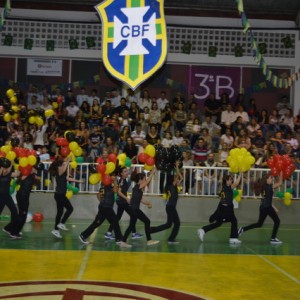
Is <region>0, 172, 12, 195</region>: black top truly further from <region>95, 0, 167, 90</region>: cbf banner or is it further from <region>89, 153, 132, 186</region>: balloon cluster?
<region>95, 0, 167, 90</region>: cbf banner

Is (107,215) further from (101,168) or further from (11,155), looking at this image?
(11,155)

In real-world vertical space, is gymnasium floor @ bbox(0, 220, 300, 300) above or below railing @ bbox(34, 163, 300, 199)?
below

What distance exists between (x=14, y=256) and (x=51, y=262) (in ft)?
2.74

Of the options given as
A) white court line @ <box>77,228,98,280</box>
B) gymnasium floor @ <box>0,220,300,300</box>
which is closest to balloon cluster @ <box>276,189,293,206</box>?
gymnasium floor @ <box>0,220,300,300</box>

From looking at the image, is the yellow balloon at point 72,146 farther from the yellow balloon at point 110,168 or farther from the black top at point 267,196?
the black top at point 267,196

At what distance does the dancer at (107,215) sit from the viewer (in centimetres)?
1245

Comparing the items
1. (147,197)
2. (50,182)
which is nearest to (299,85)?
(147,197)

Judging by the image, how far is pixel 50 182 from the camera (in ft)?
56.7

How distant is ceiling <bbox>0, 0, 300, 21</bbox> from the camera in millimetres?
23703

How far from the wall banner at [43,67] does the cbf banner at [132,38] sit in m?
5.05

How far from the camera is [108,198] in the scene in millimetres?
12594

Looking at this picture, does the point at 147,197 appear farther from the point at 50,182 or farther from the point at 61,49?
the point at 61,49

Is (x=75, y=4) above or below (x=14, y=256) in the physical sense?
above

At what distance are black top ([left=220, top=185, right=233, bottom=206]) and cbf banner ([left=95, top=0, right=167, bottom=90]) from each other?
23.0ft
